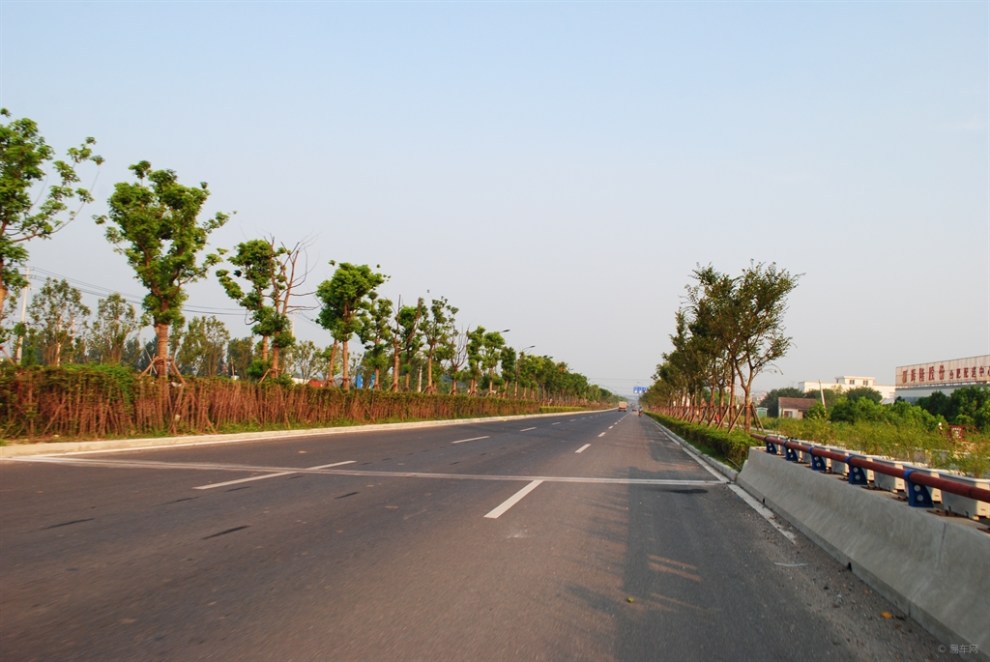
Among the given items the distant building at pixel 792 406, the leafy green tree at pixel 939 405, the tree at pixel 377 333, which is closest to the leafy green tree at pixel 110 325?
the tree at pixel 377 333

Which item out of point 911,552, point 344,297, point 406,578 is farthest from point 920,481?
point 344,297

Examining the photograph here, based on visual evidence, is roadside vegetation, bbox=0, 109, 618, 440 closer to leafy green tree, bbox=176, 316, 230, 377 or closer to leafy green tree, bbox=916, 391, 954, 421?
leafy green tree, bbox=176, 316, 230, 377

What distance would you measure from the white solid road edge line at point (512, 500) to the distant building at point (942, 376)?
79923mm

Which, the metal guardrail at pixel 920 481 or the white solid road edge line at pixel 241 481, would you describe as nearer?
the metal guardrail at pixel 920 481

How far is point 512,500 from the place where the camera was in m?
9.29

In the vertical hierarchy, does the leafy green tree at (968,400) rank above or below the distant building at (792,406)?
above

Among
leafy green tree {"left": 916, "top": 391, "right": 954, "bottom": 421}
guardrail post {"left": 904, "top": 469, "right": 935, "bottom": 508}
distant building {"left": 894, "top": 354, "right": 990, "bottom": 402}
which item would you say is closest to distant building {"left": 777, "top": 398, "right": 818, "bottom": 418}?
distant building {"left": 894, "top": 354, "right": 990, "bottom": 402}

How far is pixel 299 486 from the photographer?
9797mm

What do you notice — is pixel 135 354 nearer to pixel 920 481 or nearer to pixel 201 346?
pixel 201 346

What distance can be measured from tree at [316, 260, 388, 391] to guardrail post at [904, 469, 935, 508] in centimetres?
2686

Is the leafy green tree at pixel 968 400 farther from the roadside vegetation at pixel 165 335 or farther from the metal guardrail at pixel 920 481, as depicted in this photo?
the metal guardrail at pixel 920 481

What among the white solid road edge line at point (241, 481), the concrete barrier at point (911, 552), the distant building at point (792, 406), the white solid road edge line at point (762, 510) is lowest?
the distant building at point (792, 406)

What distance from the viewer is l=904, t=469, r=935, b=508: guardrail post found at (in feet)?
17.7

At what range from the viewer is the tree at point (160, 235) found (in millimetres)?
20906
